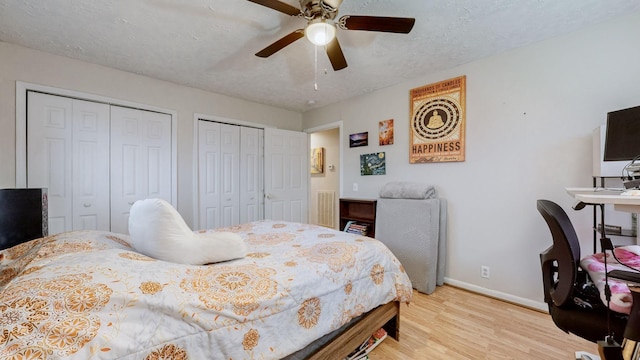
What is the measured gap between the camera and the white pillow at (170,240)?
1.20m

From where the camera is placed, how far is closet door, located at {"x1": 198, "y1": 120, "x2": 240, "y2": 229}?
11.2 feet

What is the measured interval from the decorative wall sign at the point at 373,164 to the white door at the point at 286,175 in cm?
124

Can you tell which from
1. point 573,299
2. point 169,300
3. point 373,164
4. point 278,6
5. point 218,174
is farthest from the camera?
point 218,174

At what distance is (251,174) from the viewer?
12.7 feet

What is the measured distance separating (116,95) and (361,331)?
11.2 ft

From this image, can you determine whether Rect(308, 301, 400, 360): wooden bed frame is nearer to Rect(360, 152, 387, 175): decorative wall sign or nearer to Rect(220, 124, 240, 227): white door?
Rect(360, 152, 387, 175): decorative wall sign

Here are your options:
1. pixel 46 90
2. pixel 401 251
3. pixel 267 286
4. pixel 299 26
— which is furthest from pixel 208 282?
pixel 46 90

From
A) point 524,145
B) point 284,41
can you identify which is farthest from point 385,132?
point 284,41

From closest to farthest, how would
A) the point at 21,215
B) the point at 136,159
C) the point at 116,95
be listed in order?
1. the point at 21,215
2. the point at 116,95
3. the point at 136,159

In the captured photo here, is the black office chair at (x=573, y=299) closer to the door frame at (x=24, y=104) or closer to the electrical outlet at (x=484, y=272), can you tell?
the electrical outlet at (x=484, y=272)

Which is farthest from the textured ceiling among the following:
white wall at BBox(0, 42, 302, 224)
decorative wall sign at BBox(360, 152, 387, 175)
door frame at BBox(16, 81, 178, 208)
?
decorative wall sign at BBox(360, 152, 387, 175)

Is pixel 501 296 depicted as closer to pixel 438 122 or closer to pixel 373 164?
pixel 438 122

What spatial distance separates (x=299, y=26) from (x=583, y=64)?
2.36 metres

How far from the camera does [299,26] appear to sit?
1.99m
